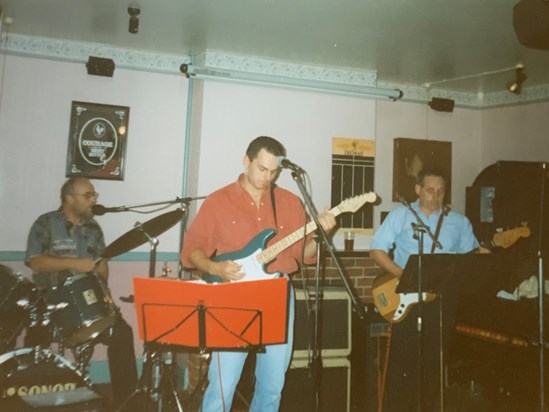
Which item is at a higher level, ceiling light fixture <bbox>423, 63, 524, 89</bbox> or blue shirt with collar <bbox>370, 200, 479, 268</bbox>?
ceiling light fixture <bbox>423, 63, 524, 89</bbox>

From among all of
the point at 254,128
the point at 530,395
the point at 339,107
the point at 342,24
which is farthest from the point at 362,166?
the point at 530,395

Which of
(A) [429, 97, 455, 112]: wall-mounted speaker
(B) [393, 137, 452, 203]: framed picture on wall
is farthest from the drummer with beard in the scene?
(A) [429, 97, 455, 112]: wall-mounted speaker

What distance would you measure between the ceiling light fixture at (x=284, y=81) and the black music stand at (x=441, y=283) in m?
2.34

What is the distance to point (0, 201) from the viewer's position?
14.3 ft

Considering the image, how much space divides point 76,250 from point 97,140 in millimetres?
1134

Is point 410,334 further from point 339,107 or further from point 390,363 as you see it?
point 339,107

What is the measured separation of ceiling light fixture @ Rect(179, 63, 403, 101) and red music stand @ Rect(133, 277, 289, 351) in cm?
271

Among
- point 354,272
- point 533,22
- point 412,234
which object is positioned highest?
point 533,22

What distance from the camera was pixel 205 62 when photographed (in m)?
4.66

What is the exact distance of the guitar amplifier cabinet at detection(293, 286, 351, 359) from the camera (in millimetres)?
3727

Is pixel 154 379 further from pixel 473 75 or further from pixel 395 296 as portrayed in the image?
pixel 473 75

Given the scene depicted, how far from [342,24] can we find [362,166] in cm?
166

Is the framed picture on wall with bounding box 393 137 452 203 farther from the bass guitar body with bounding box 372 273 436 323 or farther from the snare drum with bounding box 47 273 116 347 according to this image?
the snare drum with bounding box 47 273 116 347

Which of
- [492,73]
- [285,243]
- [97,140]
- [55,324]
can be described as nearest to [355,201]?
[285,243]
